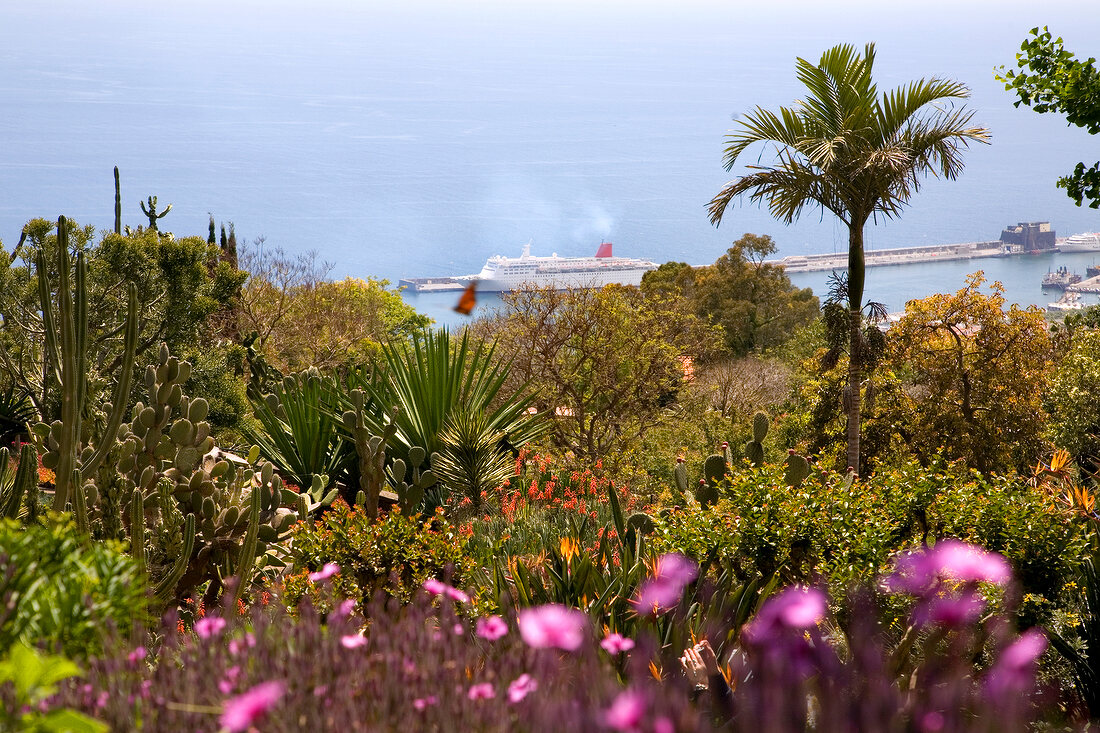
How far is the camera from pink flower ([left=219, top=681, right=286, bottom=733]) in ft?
3.88

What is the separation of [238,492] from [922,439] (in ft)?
28.1

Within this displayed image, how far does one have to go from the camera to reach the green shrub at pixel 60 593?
157 centimetres

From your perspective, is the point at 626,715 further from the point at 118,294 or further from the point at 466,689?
the point at 118,294

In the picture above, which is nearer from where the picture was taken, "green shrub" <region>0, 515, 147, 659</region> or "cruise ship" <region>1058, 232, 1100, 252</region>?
"green shrub" <region>0, 515, 147, 659</region>

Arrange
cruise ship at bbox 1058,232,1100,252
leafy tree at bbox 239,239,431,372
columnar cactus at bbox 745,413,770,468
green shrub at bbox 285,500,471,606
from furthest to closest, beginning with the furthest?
cruise ship at bbox 1058,232,1100,252
leafy tree at bbox 239,239,431,372
columnar cactus at bbox 745,413,770,468
green shrub at bbox 285,500,471,606

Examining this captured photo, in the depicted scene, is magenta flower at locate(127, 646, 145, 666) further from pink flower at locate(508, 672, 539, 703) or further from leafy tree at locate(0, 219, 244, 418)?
leafy tree at locate(0, 219, 244, 418)

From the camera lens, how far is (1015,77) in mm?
9133

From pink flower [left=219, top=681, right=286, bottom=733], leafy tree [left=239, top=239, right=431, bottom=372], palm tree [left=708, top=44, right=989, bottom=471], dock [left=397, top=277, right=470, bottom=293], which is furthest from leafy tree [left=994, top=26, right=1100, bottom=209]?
dock [left=397, top=277, right=470, bottom=293]

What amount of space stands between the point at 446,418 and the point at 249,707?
5362 millimetres

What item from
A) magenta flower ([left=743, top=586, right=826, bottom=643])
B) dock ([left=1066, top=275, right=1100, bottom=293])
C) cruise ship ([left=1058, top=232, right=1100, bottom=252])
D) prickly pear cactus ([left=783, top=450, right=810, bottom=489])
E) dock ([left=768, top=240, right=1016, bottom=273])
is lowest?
prickly pear cactus ([left=783, top=450, right=810, bottom=489])

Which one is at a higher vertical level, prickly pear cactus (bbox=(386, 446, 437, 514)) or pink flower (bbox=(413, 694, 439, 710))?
pink flower (bbox=(413, 694, 439, 710))

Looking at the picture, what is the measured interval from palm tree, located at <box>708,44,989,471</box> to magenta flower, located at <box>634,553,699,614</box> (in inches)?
303

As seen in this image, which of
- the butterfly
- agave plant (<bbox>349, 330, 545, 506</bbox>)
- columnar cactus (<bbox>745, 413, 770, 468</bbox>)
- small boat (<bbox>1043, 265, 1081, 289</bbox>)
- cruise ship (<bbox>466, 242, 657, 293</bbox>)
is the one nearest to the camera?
columnar cactus (<bbox>745, 413, 770, 468</bbox>)

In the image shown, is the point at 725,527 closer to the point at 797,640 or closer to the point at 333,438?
the point at 797,640
